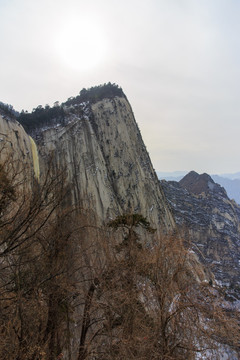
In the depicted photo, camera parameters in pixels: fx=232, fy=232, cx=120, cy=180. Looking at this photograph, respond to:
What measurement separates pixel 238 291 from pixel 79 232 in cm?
5016

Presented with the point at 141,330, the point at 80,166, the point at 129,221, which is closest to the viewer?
the point at 141,330

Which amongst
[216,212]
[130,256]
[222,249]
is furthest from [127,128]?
[216,212]

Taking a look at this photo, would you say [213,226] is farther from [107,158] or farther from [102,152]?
[102,152]

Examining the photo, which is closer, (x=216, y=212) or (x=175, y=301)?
(x=175, y=301)

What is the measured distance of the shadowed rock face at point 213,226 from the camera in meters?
57.0

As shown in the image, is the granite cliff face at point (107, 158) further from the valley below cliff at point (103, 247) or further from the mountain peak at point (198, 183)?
the mountain peak at point (198, 183)

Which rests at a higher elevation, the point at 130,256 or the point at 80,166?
the point at 80,166

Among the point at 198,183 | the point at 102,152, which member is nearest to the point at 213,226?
the point at 198,183

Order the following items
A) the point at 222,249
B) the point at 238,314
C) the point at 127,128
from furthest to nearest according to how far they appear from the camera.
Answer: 1. the point at 222,249
2. the point at 127,128
3. the point at 238,314

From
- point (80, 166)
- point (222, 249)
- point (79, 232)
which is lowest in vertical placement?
Answer: point (222, 249)

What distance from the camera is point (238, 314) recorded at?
20.8ft

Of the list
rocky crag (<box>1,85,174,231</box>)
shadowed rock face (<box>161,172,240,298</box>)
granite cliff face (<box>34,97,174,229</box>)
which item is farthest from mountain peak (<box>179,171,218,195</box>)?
rocky crag (<box>1,85,174,231</box>)

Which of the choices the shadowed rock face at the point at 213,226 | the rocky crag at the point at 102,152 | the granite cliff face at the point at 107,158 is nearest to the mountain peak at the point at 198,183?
the shadowed rock face at the point at 213,226

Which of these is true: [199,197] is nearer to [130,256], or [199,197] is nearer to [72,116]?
[72,116]
